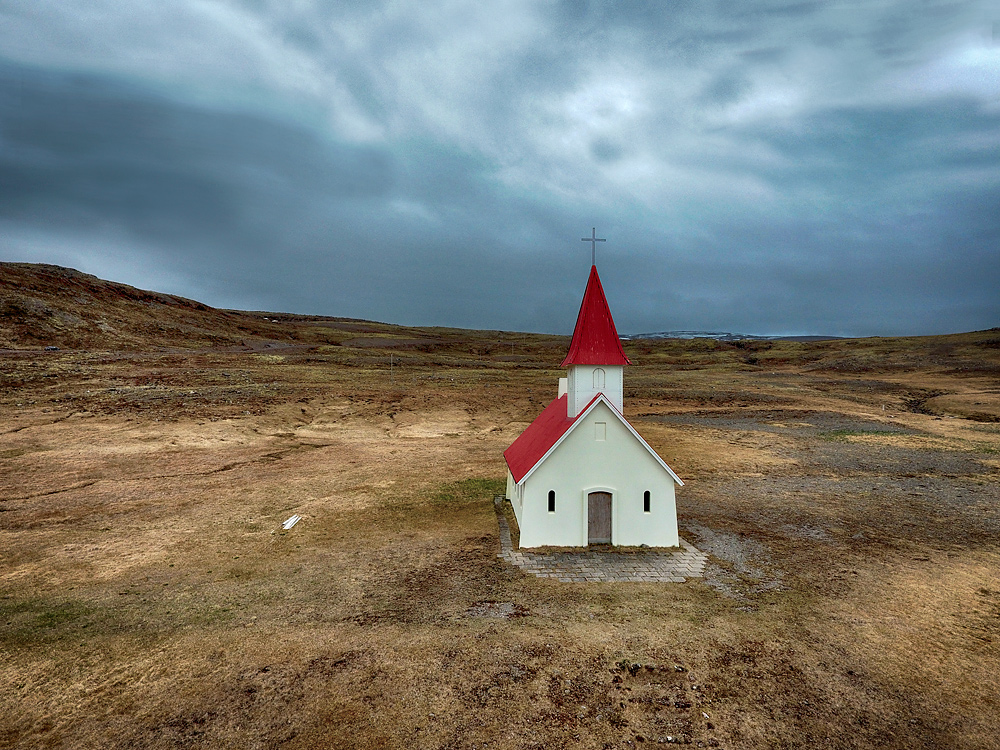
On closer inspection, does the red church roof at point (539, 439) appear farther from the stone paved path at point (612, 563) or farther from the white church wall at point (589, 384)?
the stone paved path at point (612, 563)

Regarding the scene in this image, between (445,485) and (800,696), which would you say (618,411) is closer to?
(800,696)

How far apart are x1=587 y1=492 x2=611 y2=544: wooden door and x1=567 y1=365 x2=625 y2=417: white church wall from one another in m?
3.09

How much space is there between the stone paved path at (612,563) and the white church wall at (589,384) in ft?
15.9

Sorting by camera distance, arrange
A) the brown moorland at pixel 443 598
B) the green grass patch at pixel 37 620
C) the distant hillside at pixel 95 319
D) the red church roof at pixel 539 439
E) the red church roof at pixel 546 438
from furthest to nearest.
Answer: the distant hillside at pixel 95 319, the red church roof at pixel 539 439, the red church roof at pixel 546 438, the green grass patch at pixel 37 620, the brown moorland at pixel 443 598

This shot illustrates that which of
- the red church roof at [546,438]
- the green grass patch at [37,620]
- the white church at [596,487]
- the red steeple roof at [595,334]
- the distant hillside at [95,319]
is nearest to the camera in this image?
the green grass patch at [37,620]

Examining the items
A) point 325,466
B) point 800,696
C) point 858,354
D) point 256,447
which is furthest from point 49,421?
point 858,354

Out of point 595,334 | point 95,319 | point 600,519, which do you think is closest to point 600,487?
point 600,519

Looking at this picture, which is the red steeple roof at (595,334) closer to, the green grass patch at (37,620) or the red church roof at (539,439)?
the red church roof at (539,439)

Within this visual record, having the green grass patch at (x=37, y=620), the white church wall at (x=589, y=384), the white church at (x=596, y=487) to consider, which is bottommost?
the green grass patch at (x=37, y=620)

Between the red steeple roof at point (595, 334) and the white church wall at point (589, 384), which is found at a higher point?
the red steeple roof at point (595, 334)

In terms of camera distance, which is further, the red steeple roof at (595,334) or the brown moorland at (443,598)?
the red steeple roof at (595,334)

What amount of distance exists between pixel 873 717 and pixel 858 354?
10115cm

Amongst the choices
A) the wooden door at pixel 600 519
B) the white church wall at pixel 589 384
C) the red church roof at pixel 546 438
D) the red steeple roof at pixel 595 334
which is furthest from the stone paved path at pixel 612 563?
the red steeple roof at pixel 595 334

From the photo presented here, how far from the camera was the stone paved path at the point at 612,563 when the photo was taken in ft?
47.4
